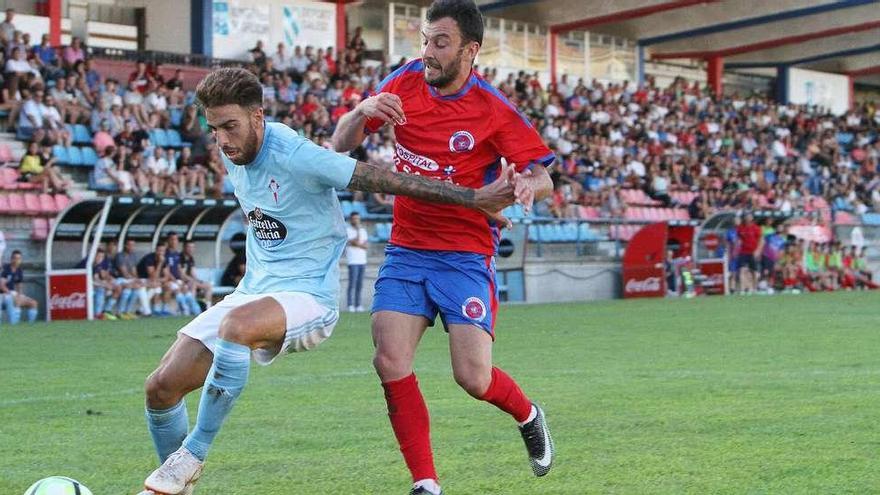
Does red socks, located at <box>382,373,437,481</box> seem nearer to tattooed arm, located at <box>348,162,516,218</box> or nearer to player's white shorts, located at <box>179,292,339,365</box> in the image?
player's white shorts, located at <box>179,292,339,365</box>

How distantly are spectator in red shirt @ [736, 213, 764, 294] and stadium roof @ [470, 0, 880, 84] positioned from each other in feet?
37.2

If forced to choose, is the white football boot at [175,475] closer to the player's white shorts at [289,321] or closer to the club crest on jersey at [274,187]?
the player's white shorts at [289,321]

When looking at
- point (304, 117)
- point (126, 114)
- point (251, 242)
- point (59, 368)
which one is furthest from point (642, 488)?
point (304, 117)

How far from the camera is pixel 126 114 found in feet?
81.5

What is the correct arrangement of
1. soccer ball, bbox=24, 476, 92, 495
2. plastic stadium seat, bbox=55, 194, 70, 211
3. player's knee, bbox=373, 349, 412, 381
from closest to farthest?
soccer ball, bbox=24, 476, 92, 495, player's knee, bbox=373, 349, 412, 381, plastic stadium seat, bbox=55, 194, 70, 211

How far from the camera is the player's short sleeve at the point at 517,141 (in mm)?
6426

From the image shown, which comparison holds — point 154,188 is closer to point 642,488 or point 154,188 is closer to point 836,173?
point 642,488

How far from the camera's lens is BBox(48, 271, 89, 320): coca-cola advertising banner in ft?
69.3

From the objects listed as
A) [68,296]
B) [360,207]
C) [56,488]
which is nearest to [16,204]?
[68,296]

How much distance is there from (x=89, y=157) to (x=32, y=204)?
1.94 metres

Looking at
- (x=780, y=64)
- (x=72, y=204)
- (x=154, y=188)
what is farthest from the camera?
(x=780, y=64)

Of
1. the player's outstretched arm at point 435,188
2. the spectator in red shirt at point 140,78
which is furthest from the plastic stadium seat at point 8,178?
the player's outstretched arm at point 435,188

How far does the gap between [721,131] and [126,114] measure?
23753mm

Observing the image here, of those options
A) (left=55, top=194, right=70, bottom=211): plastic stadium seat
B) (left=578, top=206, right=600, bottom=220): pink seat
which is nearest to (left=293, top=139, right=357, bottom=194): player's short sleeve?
(left=55, top=194, right=70, bottom=211): plastic stadium seat
